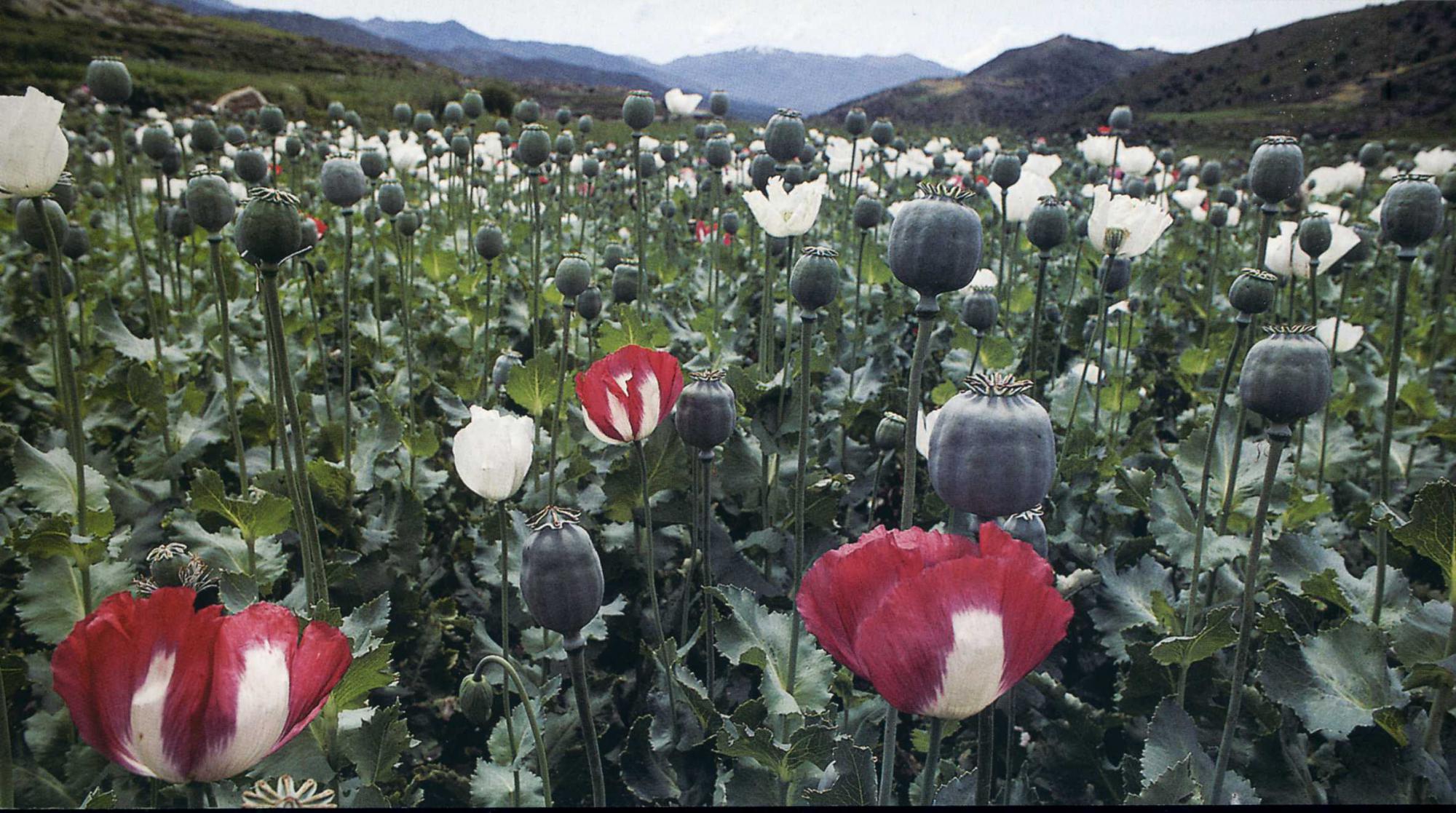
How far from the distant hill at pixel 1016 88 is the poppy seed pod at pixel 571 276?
1194 centimetres

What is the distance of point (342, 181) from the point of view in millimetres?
2227

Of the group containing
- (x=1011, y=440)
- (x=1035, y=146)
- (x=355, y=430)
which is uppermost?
(x=1035, y=146)

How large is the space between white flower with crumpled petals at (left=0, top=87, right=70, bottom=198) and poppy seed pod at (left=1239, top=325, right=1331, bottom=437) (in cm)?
161

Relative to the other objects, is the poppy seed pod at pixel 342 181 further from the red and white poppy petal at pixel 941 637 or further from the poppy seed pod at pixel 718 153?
the red and white poppy petal at pixel 941 637

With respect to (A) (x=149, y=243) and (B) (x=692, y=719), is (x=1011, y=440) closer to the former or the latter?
(B) (x=692, y=719)

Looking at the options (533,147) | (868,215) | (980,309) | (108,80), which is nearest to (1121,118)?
(868,215)

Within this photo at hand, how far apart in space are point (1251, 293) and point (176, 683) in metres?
1.84

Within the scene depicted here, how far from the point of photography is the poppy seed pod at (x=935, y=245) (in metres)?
1.08

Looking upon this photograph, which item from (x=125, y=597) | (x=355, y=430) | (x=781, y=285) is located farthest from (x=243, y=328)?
(x=125, y=597)

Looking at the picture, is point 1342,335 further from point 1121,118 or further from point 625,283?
point 625,283

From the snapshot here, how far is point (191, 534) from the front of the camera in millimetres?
1888

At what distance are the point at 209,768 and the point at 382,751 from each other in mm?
624

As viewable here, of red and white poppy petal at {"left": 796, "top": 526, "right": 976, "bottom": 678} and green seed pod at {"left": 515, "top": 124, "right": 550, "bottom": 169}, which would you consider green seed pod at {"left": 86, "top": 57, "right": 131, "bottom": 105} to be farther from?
red and white poppy petal at {"left": 796, "top": 526, "right": 976, "bottom": 678}

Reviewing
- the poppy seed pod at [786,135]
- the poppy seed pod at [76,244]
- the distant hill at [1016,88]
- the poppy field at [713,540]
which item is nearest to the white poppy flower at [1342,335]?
the poppy field at [713,540]
